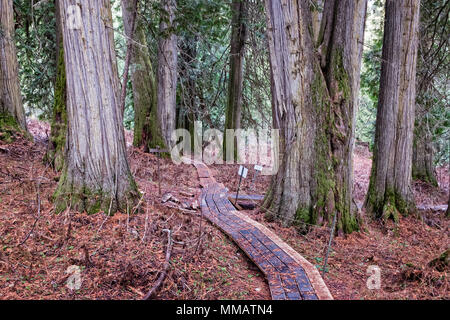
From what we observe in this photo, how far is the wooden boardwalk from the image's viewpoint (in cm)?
398

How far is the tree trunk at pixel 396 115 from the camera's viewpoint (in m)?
7.72

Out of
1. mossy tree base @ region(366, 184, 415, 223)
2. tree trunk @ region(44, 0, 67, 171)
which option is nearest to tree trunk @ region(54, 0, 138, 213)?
tree trunk @ region(44, 0, 67, 171)

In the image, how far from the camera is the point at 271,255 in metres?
5.00

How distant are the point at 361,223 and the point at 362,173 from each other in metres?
10.7

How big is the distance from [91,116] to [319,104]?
13.6ft

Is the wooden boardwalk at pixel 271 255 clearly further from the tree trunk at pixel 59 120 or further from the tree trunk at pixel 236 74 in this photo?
the tree trunk at pixel 236 74

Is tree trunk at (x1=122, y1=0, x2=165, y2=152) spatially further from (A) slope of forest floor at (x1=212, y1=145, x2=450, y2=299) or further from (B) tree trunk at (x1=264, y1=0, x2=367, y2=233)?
(B) tree trunk at (x1=264, y1=0, x2=367, y2=233)

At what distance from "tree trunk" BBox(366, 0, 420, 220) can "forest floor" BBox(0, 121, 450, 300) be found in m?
0.93

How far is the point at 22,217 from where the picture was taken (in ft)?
15.6

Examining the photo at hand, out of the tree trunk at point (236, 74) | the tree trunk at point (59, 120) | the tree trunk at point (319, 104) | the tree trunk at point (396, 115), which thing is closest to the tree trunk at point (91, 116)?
the tree trunk at point (59, 120)

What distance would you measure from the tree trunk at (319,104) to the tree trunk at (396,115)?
5.64 ft

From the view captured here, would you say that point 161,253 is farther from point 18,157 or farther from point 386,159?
point 386,159

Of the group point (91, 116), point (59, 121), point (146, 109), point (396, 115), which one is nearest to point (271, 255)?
point (91, 116)

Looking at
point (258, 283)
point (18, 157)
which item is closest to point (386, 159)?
point (258, 283)
